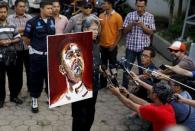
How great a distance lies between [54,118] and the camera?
6109 millimetres

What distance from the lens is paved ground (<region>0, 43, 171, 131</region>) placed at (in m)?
5.84


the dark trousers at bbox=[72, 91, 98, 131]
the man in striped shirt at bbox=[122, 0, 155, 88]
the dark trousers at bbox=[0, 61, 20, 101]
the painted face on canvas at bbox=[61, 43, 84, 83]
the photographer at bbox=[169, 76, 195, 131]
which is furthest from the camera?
the man in striped shirt at bbox=[122, 0, 155, 88]

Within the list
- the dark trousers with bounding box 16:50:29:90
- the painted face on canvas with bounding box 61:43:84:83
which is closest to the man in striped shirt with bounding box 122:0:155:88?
the dark trousers with bounding box 16:50:29:90

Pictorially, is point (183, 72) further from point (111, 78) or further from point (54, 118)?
point (54, 118)

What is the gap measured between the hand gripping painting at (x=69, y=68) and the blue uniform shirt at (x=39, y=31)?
1417mm

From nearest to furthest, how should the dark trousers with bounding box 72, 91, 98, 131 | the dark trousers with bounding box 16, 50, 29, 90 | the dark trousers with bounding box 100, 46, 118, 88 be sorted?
1. the dark trousers with bounding box 72, 91, 98, 131
2. the dark trousers with bounding box 16, 50, 29, 90
3. the dark trousers with bounding box 100, 46, 118, 88

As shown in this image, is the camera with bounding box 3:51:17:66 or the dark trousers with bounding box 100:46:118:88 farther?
the dark trousers with bounding box 100:46:118:88

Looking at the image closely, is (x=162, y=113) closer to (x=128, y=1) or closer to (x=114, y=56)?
(x=114, y=56)

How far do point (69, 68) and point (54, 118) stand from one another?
192 centimetres

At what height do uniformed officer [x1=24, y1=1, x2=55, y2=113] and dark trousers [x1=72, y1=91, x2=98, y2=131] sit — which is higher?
uniformed officer [x1=24, y1=1, x2=55, y2=113]

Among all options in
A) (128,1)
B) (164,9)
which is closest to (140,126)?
(164,9)

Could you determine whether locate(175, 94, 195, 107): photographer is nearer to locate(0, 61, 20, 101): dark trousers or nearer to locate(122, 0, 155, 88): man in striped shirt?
locate(122, 0, 155, 88): man in striped shirt

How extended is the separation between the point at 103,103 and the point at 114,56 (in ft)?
3.15

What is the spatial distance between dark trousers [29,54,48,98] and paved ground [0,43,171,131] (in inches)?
13.9
